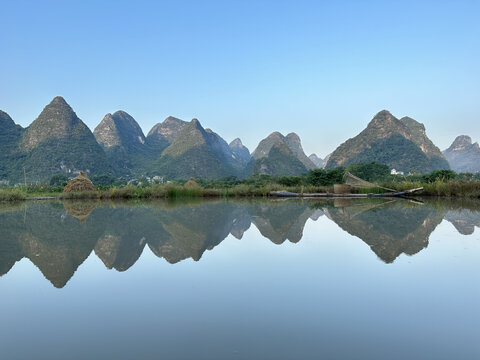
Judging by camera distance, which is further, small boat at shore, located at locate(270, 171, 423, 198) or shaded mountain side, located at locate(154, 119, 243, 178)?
shaded mountain side, located at locate(154, 119, 243, 178)

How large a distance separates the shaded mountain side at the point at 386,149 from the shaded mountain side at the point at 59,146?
143ft

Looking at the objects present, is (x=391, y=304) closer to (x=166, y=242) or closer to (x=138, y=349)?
(x=138, y=349)

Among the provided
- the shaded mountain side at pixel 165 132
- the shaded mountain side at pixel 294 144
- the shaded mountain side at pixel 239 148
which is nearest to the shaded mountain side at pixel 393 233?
the shaded mountain side at pixel 165 132

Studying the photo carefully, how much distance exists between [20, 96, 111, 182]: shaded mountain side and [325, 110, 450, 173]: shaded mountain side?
143ft

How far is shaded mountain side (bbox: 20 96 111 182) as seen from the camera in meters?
55.5

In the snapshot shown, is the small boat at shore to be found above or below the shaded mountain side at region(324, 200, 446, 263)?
above

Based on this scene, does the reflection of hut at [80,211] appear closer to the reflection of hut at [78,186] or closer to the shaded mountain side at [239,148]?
the reflection of hut at [78,186]

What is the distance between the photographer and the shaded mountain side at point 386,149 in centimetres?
5766

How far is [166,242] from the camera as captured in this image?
3693 millimetres

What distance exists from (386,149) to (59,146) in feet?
192

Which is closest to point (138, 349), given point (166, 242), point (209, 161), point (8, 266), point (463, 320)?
point (463, 320)

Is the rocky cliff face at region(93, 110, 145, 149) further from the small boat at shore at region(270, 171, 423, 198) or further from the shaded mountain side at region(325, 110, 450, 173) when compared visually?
the small boat at shore at region(270, 171, 423, 198)

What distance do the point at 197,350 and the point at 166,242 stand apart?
2434 mm

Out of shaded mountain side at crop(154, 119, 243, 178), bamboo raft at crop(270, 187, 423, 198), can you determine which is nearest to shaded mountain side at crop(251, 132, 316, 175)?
shaded mountain side at crop(154, 119, 243, 178)
